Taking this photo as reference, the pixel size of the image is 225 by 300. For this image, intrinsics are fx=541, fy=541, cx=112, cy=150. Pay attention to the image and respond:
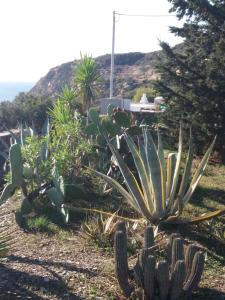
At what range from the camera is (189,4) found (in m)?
11.1

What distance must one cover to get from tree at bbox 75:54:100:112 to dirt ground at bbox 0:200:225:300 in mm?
7291

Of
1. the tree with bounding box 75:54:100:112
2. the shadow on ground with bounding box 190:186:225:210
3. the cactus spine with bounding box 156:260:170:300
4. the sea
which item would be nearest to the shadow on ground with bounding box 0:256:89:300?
the cactus spine with bounding box 156:260:170:300

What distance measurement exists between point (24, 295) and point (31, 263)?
2.38 feet

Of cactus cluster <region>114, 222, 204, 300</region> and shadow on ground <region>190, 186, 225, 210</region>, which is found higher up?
cactus cluster <region>114, 222, 204, 300</region>

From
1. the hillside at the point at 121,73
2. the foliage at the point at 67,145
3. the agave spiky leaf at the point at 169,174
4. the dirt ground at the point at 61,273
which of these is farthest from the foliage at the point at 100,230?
the hillside at the point at 121,73

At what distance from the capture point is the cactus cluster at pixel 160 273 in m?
4.20

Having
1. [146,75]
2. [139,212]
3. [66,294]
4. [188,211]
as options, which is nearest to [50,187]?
[139,212]

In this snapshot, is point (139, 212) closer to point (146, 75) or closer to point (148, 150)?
point (148, 150)

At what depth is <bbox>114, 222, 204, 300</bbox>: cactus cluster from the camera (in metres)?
4.20

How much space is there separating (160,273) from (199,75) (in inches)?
291

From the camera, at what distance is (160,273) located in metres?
4.17

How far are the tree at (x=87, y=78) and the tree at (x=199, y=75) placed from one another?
1.69 meters

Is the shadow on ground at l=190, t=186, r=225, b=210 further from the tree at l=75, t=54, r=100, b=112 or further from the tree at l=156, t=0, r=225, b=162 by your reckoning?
the tree at l=75, t=54, r=100, b=112

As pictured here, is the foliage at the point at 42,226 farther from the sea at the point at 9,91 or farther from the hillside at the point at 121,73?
the hillside at the point at 121,73
